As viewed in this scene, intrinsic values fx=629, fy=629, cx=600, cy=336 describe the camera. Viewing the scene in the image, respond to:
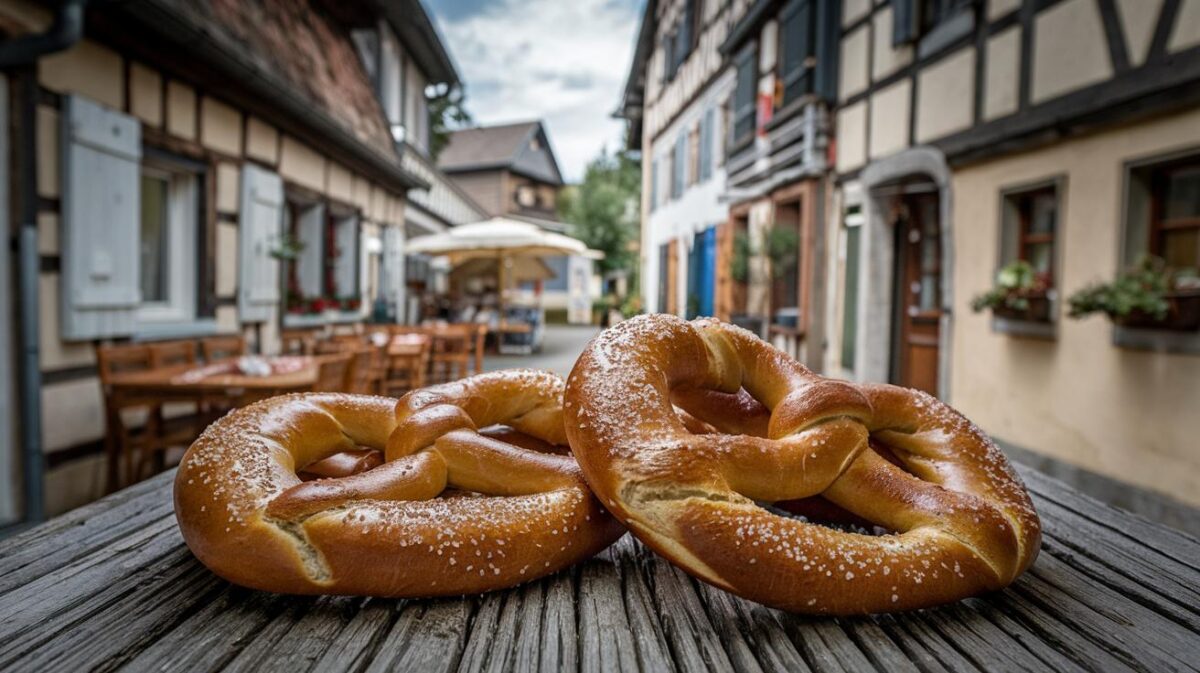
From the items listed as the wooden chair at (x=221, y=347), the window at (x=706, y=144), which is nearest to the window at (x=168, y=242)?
the wooden chair at (x=221, y=347)

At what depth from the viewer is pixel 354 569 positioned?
0.78 m

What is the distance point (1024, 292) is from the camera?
185 inches

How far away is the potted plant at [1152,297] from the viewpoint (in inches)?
139

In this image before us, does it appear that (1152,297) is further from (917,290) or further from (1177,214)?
(917,290)

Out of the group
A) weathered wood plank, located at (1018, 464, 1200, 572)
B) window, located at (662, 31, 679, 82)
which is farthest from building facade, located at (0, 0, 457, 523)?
window, located at (662, 31, 679, 82)

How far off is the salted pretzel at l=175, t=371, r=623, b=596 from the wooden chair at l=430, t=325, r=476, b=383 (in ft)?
21.4

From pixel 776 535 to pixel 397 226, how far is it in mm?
10796

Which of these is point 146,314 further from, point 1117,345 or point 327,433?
point 1117,345

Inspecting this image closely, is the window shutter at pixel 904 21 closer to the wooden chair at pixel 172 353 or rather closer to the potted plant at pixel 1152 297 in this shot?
the potted plant at pixel 1152 297

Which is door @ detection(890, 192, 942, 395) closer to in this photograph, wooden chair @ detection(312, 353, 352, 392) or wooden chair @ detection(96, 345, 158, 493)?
wooden chair @ detection(312, 353, 352, 392)

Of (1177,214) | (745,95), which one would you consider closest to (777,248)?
(745,95)

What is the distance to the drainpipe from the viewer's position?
3225 millimetres

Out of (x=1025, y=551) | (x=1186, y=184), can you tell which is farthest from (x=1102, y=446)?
(x=1025, y=551)

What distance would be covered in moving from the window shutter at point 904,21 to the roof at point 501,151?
2552 cm
